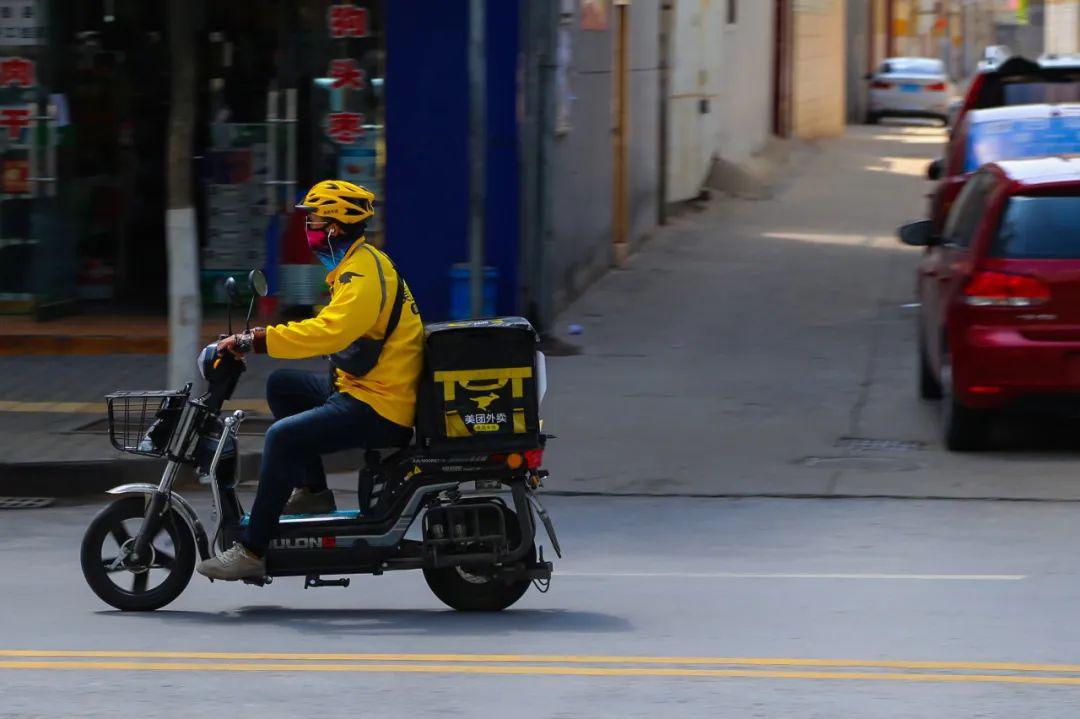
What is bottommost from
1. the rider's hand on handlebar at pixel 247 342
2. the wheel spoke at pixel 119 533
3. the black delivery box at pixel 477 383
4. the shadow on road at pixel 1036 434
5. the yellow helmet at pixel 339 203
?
the shadow on road at pixel 1036 434

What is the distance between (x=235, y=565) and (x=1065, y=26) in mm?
35593

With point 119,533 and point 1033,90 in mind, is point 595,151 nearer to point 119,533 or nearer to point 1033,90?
point 1033,90

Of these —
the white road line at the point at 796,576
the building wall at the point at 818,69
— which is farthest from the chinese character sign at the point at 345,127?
the building wall at the point at 818,69

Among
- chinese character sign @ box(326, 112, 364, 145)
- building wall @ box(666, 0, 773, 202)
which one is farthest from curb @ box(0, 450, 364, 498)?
building wall @ box(666, 0, 773, 202)

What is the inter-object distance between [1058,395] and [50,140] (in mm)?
8307

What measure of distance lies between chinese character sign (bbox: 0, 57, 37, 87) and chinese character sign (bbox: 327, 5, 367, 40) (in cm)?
233

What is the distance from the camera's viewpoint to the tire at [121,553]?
24.9 ft

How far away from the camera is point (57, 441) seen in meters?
11.4

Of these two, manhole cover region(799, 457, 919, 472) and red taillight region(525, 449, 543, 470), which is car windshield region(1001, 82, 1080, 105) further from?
red taillight region(525, 449, 543, 470)

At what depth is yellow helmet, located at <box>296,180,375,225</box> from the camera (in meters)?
7.42

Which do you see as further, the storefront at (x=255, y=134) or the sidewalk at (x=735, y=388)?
the storefront at (x=255, y=134)

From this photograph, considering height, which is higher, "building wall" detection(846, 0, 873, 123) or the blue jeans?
"building wall" detection(846, 0, 873, 123)

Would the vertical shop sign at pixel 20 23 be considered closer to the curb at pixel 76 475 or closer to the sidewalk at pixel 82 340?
the sidewalk at pixel 82 340

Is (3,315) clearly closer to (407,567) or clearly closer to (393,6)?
(393,6)
